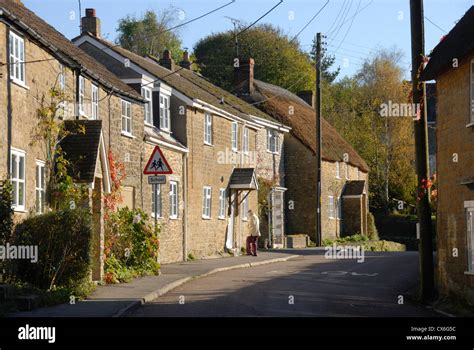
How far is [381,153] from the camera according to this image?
63.1 metres

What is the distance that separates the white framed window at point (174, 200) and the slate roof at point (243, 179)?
6081 mm

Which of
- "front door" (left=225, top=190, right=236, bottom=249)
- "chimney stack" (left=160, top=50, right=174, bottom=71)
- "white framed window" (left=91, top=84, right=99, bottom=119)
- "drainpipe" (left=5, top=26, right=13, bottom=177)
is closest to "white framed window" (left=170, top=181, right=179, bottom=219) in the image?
"front door" (left=225, top=190, right=236, bottom=249)

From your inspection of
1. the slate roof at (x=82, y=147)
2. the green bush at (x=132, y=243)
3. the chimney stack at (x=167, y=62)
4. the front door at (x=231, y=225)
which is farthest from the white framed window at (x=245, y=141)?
the slate roof at (x=82, y=147)

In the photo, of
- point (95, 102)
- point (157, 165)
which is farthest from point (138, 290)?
point (95, 102)

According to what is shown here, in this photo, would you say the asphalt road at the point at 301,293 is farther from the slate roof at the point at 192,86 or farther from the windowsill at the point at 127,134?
the slate roof at the point at 192,86

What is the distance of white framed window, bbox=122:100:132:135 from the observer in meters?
28.0

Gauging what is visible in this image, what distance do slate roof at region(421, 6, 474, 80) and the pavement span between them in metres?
7.92

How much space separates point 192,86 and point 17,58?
19381 millimetres

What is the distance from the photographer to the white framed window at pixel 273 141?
46.3 m

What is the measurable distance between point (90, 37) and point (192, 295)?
16.8 m

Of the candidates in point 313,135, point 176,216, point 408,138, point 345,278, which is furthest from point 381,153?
point 345,278

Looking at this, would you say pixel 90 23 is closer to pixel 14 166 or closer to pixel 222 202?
pixel 222 202

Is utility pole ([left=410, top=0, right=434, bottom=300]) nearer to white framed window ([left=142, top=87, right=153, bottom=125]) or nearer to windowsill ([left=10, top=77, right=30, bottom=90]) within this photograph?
windowsill ([left=10, top=77, right=30, bottom=90])

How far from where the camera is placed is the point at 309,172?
49.2m
